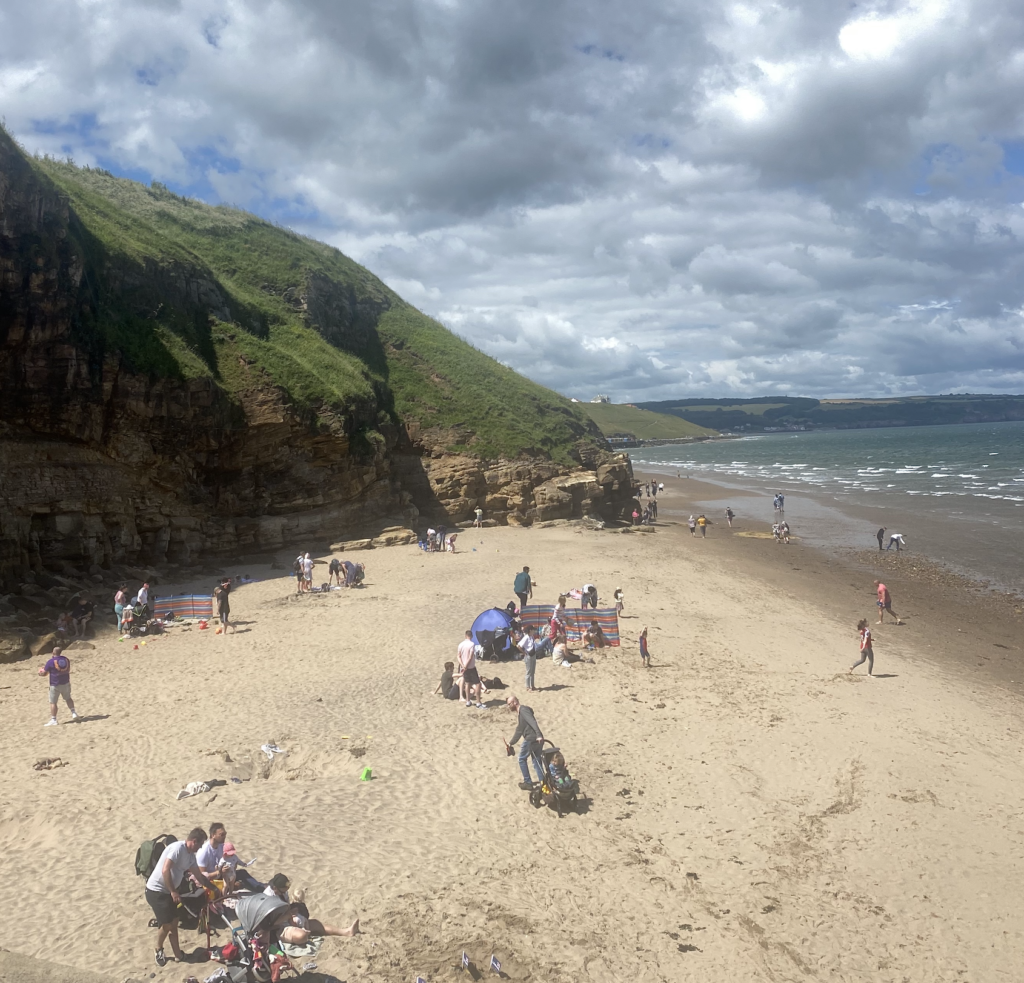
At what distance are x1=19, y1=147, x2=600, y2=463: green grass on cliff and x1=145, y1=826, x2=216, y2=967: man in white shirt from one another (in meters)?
20.8

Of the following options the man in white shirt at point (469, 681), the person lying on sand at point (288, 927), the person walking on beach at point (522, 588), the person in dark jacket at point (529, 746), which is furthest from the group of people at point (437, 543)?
the person lying on sand at point (288, 927)

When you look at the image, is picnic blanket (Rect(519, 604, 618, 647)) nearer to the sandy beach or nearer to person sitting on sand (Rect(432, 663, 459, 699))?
the sandy beach

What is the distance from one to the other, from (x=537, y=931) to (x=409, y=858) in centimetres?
183

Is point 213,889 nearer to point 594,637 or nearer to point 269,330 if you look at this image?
point 594,637

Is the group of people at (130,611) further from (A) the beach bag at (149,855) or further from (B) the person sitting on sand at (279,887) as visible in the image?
(B) the person sitting on sand at (279,887)

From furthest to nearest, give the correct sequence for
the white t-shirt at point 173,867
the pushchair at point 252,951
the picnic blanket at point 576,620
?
the picnic blanket at point 576,620, the white t-shirt at point 173,867, the pushchair at point 252,951

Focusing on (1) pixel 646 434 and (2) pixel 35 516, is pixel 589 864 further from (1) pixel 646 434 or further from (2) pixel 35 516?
(1) pixel 646 434

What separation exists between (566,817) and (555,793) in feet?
1.08

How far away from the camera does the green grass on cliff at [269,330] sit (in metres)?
25.7

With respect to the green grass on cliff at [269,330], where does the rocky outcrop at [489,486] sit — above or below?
below

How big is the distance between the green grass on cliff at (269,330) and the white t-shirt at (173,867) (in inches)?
817

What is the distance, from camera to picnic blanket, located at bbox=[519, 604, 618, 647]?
667 inches

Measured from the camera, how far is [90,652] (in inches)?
632

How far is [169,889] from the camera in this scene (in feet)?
21.1
